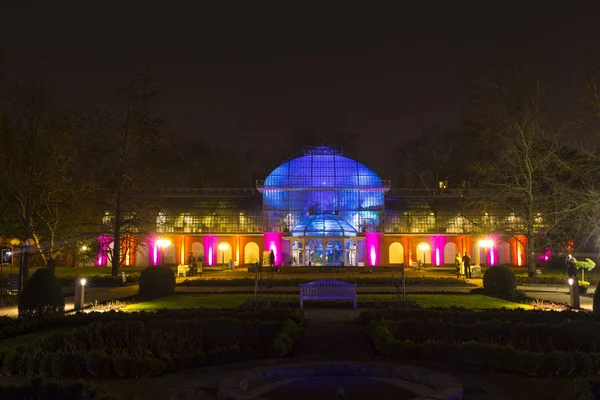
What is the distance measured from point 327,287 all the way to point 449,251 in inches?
1387

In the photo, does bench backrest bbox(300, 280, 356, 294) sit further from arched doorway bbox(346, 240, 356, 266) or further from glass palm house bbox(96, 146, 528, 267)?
glass palm house bbox(96, 146, 528, 267)

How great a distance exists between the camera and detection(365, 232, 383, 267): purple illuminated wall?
171 ft

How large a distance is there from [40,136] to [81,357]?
25278mm

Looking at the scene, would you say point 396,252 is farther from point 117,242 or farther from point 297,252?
point 117,242

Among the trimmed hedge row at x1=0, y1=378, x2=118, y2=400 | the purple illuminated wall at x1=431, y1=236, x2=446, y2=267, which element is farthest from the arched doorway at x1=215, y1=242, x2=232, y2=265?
the trimmed hedge row at x1=0, y1=378, x2=118, y2=400

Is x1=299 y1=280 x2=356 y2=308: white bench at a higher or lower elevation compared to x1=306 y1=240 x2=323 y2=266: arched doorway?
lower

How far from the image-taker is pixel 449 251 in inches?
2143

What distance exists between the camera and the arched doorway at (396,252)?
5419 centimetres

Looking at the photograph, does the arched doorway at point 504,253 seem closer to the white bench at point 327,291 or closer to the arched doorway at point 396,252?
the arched doorway at point 396,252

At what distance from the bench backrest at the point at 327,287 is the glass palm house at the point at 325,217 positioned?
2744 cm

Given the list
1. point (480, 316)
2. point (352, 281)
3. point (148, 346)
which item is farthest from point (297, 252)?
point (148, 346)

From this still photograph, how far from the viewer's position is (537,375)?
10.4 metres

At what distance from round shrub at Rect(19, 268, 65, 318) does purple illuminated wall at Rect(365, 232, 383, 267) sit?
36.1 metres

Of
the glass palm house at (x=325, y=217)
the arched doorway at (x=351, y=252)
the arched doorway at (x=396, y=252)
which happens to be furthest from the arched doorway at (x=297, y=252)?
the arched doorway at (x=396, y=252)
